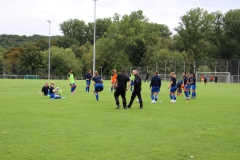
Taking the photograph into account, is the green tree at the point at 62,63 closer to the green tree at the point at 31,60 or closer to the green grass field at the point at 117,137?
the green tree at the point at 31,60

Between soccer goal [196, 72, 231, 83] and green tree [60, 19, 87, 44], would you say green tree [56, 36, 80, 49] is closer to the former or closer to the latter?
green tree [60, 19, 87, 44]

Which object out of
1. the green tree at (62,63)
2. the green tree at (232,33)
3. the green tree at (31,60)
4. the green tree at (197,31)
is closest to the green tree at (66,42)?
the green tree at (31,60)

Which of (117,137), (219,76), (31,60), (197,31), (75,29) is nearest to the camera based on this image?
(117,137)

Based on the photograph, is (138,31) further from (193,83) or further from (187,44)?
(193,83)

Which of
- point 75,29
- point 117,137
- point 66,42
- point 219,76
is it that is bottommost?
point 117,137

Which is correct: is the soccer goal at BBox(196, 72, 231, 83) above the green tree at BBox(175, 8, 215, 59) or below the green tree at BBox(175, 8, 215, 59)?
below

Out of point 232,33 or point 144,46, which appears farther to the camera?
point 144,46

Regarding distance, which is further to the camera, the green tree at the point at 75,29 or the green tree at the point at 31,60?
the green tree at the point at 75,29

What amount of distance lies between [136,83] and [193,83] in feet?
25.9

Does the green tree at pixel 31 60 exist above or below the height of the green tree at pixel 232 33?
below

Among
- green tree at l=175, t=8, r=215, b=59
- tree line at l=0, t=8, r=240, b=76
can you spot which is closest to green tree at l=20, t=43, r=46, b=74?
tree line at l=0, t=8, r=240, b=76

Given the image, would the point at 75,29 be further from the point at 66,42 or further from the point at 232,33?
the point at 232,33

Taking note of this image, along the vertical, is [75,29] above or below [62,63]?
above

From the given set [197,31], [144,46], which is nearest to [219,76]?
[197,31]
